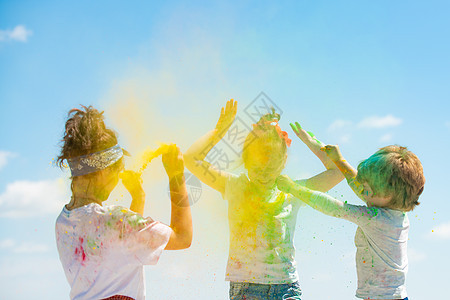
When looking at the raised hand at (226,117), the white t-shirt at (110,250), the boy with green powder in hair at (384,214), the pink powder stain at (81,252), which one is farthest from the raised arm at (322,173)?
the pink powder stain at (81,252)

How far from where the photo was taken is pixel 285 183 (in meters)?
3.69

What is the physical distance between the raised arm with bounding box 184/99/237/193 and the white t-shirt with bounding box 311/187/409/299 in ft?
3.14

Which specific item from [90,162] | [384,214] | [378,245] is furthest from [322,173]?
[90,162]

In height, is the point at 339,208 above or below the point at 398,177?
below

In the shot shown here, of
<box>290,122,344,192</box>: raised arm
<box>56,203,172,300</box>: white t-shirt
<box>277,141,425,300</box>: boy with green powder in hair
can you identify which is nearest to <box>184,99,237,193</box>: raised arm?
<box>277,141,425,300</box>: boy with green powder in hair

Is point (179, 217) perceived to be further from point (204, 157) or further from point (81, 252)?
point (204, 157)

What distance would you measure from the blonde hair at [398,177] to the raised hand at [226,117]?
1.37m

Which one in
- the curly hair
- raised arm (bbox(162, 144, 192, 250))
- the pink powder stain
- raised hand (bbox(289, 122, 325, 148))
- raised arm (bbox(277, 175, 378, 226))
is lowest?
the pink powder stain

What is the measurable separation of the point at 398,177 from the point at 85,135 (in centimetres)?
250

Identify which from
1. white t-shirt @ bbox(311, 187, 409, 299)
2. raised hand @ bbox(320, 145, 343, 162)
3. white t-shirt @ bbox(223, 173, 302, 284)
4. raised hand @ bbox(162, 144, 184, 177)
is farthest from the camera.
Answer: raised hand @ bbox(320, 145, 343, 162)

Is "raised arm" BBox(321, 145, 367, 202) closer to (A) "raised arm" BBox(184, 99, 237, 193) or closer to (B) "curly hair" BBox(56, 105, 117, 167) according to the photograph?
(A) "raised arm" BBox(184, 99, 237, 193)

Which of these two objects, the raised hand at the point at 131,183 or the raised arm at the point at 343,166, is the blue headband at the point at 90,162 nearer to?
the raised hand at the point at 131,183

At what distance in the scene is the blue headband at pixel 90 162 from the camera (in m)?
2.76

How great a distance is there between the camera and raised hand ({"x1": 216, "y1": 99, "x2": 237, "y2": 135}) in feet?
13.6
